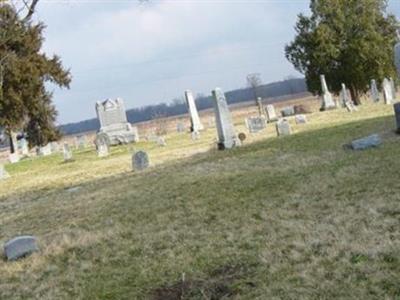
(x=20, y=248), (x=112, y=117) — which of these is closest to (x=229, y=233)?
(x=20, y=248)

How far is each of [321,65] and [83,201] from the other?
1156 inches

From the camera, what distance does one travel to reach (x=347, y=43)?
38.3 metres

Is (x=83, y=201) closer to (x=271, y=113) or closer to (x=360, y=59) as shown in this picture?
(x=271, y=113)

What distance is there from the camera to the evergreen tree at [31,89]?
35.6m

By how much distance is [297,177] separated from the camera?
32.5ft

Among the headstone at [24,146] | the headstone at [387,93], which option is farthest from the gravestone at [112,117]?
the headstone at [387,93]

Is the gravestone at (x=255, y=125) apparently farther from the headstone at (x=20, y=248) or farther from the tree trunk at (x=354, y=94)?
the tree trunk at (x=354, y=94)

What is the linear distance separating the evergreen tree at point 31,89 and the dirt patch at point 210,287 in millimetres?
30088

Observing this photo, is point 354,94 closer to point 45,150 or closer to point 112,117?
point 112,117

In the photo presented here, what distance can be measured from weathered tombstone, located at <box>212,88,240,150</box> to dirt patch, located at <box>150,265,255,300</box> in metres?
10.9

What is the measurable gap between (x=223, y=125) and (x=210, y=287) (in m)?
11.5

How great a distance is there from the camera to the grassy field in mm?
5434

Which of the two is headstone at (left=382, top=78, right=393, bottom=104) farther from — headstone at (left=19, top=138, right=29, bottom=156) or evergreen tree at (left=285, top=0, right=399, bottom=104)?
headstone at (left=19, top=138, right=29, bottom=156)

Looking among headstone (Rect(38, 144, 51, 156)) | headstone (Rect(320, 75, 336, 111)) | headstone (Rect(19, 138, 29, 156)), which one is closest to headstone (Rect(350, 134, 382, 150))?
headstone (Rect(320, 75, 336, 111))
